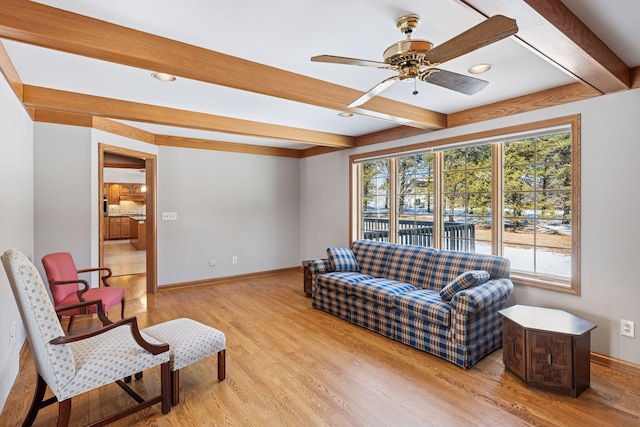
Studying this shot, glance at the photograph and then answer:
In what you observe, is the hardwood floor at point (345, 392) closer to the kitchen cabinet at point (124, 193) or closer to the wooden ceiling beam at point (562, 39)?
the wooden ceiling beam at point (562, 39)

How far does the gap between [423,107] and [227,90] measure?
2142 millimetres

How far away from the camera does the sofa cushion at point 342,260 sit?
4477 millimetres

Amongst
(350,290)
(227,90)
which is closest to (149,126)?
(227,90)

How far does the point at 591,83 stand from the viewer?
2537 mm

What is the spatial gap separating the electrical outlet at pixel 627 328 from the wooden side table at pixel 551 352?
445mm

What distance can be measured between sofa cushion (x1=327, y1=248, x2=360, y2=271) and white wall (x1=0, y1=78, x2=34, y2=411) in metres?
3.25

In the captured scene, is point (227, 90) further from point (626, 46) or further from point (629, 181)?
point (629, 181)

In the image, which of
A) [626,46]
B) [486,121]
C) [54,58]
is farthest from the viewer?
[486,121]

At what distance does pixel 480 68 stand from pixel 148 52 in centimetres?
242

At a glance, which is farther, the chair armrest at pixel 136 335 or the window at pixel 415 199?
the window at pixel 415 199

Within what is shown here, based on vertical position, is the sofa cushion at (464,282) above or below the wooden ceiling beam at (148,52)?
below

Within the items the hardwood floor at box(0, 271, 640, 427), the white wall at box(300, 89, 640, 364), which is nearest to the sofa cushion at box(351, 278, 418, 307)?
the hardwood floor at box(0, 271, 640, 427)

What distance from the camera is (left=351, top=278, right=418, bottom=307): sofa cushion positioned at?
11.2ft

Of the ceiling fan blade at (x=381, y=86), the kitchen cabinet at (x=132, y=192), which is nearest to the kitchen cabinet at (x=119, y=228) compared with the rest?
the kitchen cabinet at (x=132, y=192)
